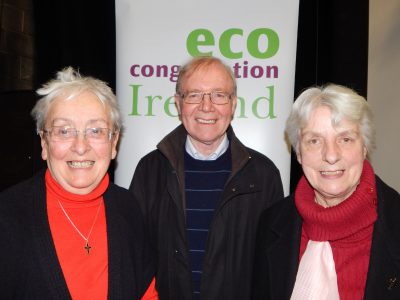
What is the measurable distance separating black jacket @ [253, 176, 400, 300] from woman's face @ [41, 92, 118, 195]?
2.91ft

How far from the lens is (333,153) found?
174 cm

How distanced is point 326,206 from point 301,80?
160 cm

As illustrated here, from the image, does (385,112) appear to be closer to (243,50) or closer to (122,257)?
(243,50)

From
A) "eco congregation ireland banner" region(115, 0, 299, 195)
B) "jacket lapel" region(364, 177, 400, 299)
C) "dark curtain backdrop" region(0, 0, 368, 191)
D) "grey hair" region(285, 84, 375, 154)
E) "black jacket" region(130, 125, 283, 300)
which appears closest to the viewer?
"jacket lapel" region(364, 177, 400, 299)

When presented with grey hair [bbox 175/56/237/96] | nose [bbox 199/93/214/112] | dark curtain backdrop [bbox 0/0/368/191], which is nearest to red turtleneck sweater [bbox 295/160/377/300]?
nose [bbox 199/93/214/112]

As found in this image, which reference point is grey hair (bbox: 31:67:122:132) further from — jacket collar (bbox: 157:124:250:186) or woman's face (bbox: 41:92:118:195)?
jacket collar (bbox: 157:124:250:186)

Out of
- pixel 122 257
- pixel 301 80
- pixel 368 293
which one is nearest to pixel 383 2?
pixel 301 80

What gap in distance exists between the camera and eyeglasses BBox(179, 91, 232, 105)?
2.24 m

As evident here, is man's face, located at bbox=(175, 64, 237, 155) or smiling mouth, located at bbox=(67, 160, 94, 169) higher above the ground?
man's face, located at bbox=(175, 64, 237, 155)

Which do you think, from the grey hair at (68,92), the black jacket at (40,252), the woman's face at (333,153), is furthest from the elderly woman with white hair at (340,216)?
the grey hair at (68,92)

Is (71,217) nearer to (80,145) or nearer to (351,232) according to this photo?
(80,145)

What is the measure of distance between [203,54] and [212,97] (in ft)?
2.51

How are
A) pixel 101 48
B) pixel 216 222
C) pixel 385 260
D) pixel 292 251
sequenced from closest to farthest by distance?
pixel 385 260 → pixel 292 251 → pixel 216 222 → pixel 101 48

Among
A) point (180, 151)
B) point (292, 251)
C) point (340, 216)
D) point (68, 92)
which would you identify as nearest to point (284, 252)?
point (292, 251)
